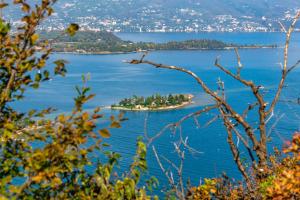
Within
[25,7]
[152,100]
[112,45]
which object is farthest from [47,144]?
[112,45]

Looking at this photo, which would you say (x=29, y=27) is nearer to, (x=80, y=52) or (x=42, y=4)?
(x=42, y=4)

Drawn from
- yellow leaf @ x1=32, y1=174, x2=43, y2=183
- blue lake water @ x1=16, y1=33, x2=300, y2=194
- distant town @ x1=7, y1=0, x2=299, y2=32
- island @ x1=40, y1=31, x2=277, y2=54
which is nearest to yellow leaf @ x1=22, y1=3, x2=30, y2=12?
yellow leaf @ x1=32, y1=174, x2=43, y2=183

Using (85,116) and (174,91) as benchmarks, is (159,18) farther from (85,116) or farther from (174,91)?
(85,116)

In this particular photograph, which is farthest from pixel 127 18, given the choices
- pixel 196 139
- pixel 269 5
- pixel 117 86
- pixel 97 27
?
pixel 196 139

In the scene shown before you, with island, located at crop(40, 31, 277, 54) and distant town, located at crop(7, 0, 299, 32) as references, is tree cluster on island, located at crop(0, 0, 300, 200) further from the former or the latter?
distant town, located at crop(7, 0, 299, 32)

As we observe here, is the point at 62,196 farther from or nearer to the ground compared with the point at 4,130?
nearer to the ground

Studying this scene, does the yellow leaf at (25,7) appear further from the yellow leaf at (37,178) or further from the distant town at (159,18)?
the distant town at (159,18)

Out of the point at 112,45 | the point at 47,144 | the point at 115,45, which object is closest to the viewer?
the point at 47,144
